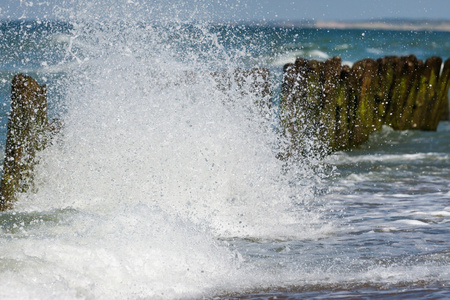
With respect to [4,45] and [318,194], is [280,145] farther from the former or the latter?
[4,45]

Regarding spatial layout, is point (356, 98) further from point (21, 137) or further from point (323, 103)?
point (21, 137)

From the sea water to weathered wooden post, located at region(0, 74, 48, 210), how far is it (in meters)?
0.13

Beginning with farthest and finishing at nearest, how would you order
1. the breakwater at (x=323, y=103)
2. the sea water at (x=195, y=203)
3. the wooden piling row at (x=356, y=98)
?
the wooden piling row at (x=356, y=98) < the breakwater at (x=323, y=103) < the sea water at (x=195, y=203)

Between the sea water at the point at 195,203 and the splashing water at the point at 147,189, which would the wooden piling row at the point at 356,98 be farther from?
the splashing water at the point at 147,189

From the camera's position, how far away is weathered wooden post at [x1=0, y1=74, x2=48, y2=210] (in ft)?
18.9

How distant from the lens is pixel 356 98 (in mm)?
9414

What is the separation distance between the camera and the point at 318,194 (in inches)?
268

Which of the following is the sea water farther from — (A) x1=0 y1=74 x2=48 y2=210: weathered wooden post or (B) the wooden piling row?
(B) the wooden piling row

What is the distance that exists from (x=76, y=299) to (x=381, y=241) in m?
2.30

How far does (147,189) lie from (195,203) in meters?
0.43

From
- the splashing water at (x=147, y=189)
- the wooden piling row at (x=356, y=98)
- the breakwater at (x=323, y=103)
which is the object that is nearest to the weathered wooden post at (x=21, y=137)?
the breakwater at (x=323, y=103)

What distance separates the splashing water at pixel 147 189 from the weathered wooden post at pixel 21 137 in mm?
129

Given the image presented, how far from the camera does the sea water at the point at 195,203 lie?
4078 millimetres

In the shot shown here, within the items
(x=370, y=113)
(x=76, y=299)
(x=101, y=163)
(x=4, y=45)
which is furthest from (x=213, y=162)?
(x=4, y=45)
